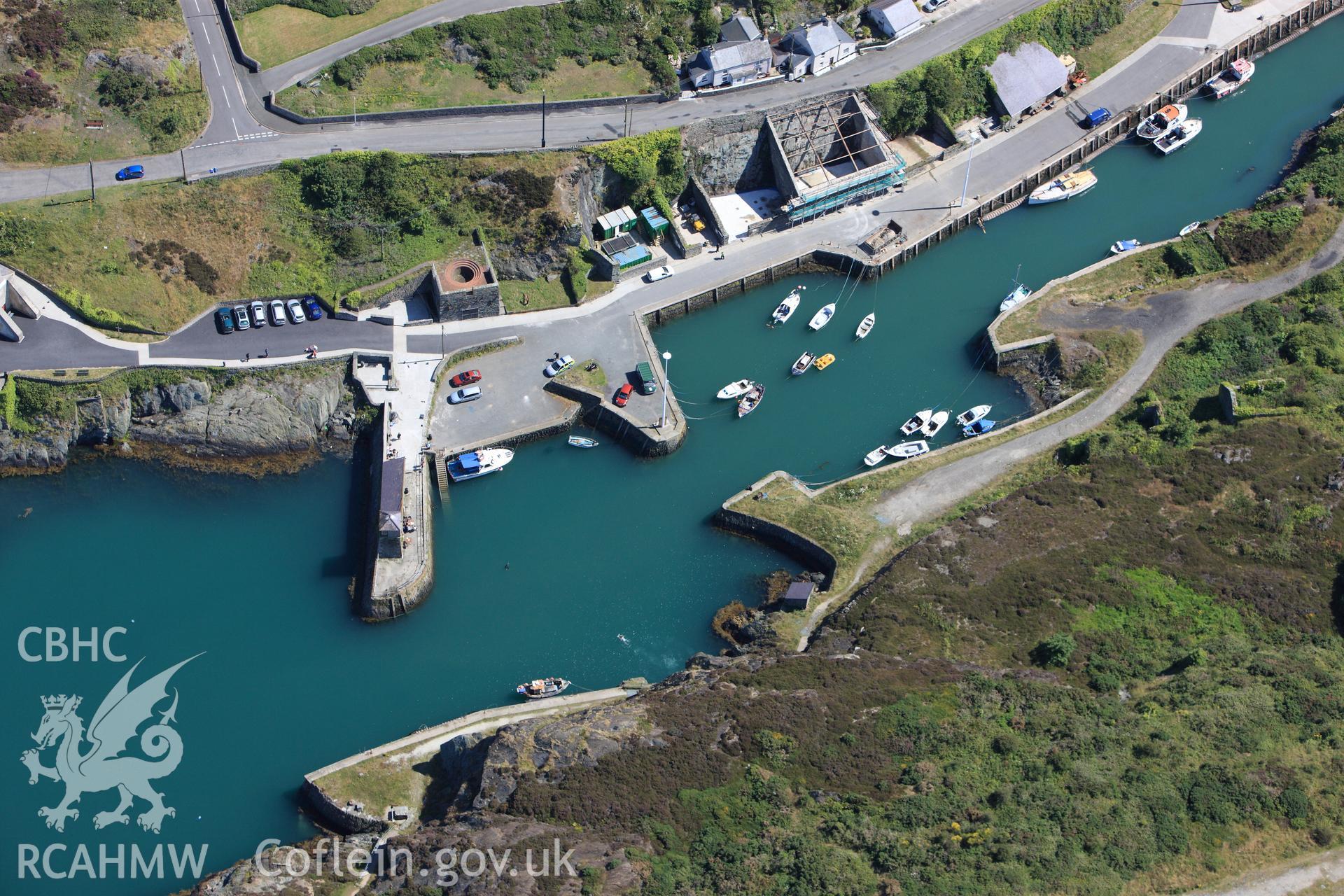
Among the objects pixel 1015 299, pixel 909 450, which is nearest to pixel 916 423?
pixel 909 450

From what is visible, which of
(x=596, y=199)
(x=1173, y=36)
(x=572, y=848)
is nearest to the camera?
(x=572, y=848)

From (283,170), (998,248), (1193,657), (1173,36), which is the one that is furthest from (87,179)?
(1173,36)

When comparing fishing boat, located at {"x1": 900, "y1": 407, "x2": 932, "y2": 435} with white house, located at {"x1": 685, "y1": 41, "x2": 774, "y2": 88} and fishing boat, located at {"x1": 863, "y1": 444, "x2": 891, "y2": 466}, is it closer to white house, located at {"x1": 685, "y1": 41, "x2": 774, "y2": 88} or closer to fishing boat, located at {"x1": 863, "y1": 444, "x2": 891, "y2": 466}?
fishing boat, located at {"x1": 863, "y1": 444, "x2": 891, "y2": 466}

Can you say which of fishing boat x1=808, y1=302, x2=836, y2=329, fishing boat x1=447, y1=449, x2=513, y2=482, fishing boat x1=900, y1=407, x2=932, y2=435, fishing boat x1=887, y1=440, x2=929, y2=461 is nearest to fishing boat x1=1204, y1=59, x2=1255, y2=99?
fishing boat x1=808, y1=302, x2=836, y2=329

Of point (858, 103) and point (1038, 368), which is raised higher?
point (858, 103)

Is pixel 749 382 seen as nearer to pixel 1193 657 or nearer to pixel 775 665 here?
pixel 775 665

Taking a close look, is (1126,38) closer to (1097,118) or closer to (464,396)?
(1097,118)

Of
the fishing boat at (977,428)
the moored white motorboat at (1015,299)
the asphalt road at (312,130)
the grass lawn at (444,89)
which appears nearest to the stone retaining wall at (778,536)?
the fishing boat at (977,428)
